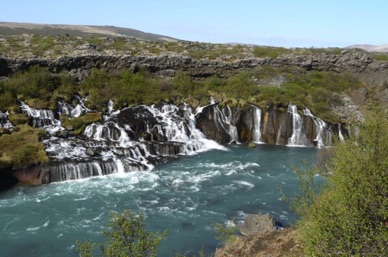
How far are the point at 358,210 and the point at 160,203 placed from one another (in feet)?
57.4

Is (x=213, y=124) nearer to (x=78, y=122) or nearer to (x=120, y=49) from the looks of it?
(x=78, y=122)

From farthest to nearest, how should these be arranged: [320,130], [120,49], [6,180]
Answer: [120,49]
[320,130]
[6,180]

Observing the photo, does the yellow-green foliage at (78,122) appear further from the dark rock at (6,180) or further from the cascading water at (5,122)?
the dark rock at (6,180)

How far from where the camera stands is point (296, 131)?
44094 millimetres

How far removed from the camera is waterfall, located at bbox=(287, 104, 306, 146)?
43.6 metres

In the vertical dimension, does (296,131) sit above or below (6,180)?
above

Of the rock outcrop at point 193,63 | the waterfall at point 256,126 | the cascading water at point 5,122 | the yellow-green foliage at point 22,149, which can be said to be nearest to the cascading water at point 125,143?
the yellow-green foliage at point 22,149

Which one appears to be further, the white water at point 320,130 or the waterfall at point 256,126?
the waterfall at point 256,126

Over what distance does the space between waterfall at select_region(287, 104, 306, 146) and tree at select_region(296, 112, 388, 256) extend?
31.4m

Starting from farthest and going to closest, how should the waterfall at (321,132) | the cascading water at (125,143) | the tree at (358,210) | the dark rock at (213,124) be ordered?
the waterfall at (321,132)
the dark rock at (213,124)
the cascading water at (125,143)
the tree at (358,210)

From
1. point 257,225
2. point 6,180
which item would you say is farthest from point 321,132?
point 6,180

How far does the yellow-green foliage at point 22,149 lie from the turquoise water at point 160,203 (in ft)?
8.70

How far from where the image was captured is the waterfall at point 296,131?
43594 mm

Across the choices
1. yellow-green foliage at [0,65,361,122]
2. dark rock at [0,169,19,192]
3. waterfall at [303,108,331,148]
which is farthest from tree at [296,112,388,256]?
yellow-green foliage at [0,65,361,122]
